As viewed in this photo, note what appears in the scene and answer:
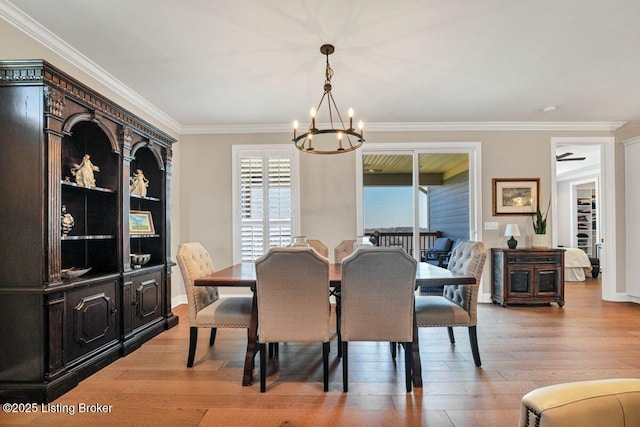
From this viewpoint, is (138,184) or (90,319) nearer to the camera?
(90,319)

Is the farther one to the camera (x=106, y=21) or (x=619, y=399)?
(x=106, y=21)

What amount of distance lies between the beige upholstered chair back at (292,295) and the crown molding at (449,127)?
10.3 feet

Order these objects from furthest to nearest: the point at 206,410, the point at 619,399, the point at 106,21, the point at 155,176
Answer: the point at 155,176 → the point at 106,21 → the point at 206,410 → the point at 619,399

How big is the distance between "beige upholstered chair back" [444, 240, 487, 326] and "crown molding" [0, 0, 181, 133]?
374 cm

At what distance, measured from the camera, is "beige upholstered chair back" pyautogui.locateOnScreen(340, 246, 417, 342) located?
226 cm

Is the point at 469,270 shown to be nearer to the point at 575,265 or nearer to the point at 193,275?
the point at 193,275

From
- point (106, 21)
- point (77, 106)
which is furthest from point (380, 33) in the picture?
point (77, 106)

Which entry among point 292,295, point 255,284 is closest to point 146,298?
point 255,284

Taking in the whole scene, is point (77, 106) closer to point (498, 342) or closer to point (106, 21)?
point (106, 21)

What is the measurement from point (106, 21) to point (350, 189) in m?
3.39

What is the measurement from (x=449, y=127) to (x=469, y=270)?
9.48 feet

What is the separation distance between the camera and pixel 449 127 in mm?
5020

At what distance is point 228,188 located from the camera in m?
5.09

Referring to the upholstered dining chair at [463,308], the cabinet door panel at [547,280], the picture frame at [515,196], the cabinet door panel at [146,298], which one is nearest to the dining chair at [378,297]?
the upholstered dining chair at [463,308]
